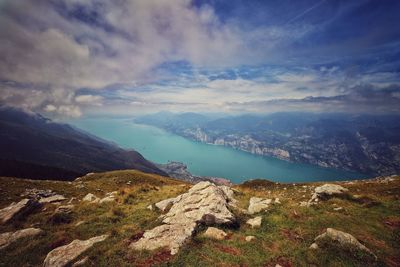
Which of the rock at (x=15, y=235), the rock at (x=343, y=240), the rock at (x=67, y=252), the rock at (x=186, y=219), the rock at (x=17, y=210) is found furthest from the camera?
the rock at (x=17, y=210)

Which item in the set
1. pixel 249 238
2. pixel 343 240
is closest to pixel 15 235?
pixel 249 238

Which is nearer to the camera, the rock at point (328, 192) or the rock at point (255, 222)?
the rock at point (255, 222)

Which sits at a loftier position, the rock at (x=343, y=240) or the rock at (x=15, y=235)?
the rock at (x=343, y=240)

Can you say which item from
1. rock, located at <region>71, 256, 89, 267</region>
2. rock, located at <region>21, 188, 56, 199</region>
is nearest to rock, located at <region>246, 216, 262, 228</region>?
rock, located at <region>71, 256, 89, 267</region>

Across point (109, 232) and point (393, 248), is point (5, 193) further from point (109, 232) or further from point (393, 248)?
point (393, 248)

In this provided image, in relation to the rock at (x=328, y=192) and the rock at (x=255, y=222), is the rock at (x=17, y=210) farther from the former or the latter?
the rock at (x=328, y=192)

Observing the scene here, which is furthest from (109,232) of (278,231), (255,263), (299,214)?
(299,214)

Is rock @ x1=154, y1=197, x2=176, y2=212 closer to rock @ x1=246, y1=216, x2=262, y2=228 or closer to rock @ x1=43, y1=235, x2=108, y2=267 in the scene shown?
rock @ x1=43, y1=235, x2=108, y2=267

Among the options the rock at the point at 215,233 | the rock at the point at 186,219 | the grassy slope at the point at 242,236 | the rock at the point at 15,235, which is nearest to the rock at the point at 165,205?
the rock at the point at 186,219

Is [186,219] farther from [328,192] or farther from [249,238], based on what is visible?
[328,192]
